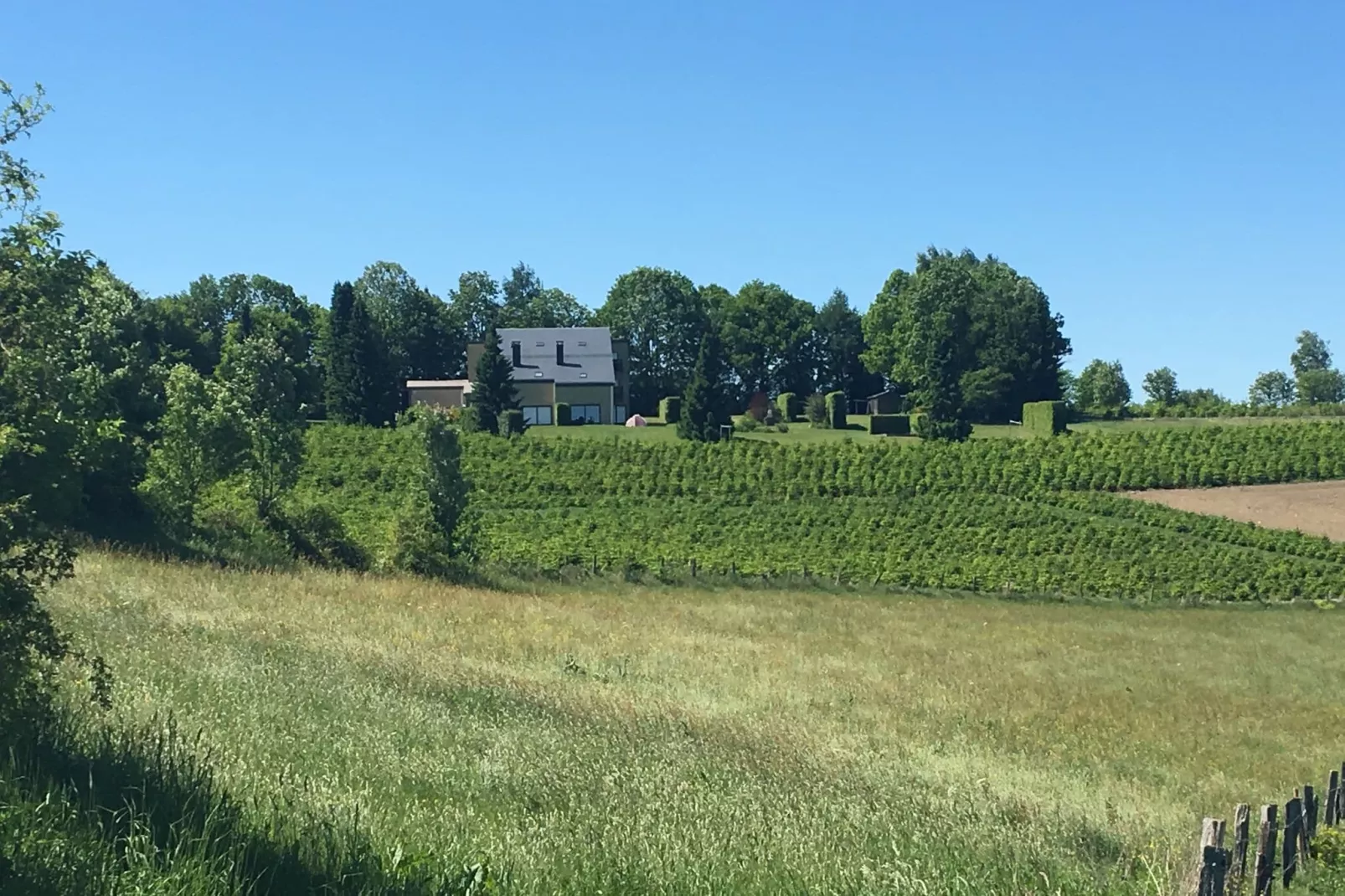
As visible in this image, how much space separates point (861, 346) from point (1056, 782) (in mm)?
107821

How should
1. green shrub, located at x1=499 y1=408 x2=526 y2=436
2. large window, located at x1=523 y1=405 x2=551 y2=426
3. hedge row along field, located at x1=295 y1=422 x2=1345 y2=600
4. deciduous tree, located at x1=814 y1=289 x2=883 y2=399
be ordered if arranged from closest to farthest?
hedge row along field, located at x1=295 y1=422 x2=1345 y2=600, green shrub, located at x1=499 y1=408 x2=526 y2=436, large window, located at x1=523 y1=405 x2=551 y2=426, deciduous tree, located at x1=814 y1=289 x2=883 y2=399

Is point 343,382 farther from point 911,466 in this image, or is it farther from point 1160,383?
point 1160,383

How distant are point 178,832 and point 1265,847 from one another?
613 cm

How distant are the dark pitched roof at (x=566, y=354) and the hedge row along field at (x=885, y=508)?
104ft

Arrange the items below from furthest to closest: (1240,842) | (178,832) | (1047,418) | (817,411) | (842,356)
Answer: (842,356) → (817,411) → (1047,418) → (1240,842) → (178,832)

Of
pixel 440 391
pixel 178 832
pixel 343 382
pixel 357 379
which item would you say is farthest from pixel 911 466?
pixel 178 832

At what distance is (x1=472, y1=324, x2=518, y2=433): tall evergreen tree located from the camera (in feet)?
224

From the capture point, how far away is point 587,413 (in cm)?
9306

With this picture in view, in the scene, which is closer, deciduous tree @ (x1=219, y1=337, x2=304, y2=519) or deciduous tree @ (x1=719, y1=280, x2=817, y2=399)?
deciduous tree @ (x1=219, y1=337, x2=304, y2=519)

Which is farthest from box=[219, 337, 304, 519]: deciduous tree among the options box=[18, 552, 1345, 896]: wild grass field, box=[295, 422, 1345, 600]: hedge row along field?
box=[18, 552, 1345, 896]: wild grass field

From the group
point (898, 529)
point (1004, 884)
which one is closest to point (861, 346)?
point (898, 529)

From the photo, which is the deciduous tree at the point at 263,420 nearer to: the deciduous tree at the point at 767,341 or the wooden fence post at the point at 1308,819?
the wooden fence post at the point at 1308,819

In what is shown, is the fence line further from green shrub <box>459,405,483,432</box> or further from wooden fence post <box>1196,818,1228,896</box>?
green shrub <box>459,405,483,432</box>

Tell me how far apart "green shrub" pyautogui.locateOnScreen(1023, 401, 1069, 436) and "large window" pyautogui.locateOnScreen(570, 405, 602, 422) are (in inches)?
1348
